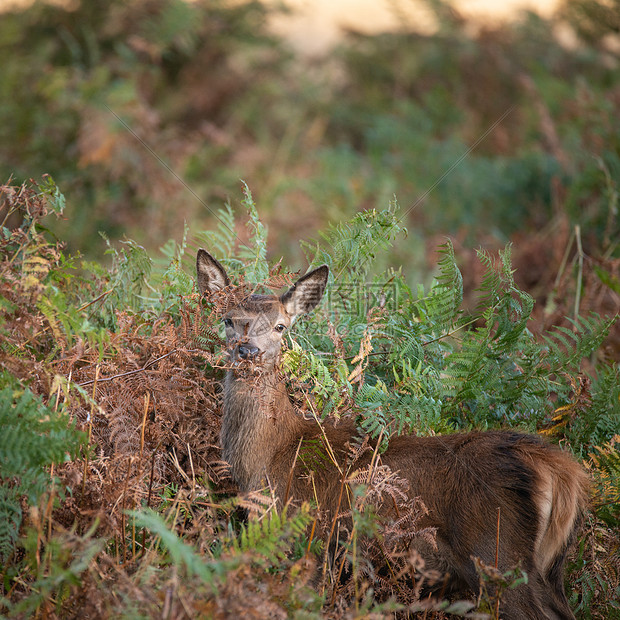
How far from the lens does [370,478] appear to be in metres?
3.61

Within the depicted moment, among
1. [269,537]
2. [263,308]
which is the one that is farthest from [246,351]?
[269,537]

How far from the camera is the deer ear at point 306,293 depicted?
4.46m

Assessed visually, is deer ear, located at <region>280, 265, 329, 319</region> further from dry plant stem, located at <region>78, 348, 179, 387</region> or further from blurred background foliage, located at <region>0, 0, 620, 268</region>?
blurred background foliage, located at <region>0, 0, 620, 268</region>

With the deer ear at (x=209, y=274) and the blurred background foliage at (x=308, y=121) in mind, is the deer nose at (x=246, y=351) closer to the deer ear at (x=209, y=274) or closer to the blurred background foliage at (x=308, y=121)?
the deer ear at (x=209, y=274)

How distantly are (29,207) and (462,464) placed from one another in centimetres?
273

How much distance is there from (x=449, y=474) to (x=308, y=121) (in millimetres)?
10609

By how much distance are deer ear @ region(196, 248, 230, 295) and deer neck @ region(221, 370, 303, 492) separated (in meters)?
0.59

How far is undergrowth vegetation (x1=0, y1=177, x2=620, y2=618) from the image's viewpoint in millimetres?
2895

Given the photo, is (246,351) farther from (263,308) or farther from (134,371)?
(134,371)

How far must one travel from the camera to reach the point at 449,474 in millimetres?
3859

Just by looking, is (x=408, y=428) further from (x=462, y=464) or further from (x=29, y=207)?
(x=29, y=207)

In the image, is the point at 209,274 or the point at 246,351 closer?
the point at 246,351

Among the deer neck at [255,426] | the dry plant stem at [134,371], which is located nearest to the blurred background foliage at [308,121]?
the deer neck at [255,426]

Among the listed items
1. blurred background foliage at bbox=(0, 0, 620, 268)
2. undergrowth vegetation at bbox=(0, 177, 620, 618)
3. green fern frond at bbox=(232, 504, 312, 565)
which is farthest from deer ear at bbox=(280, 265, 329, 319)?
blurred background foliage at bbox=(0, 0, 620, 268)
